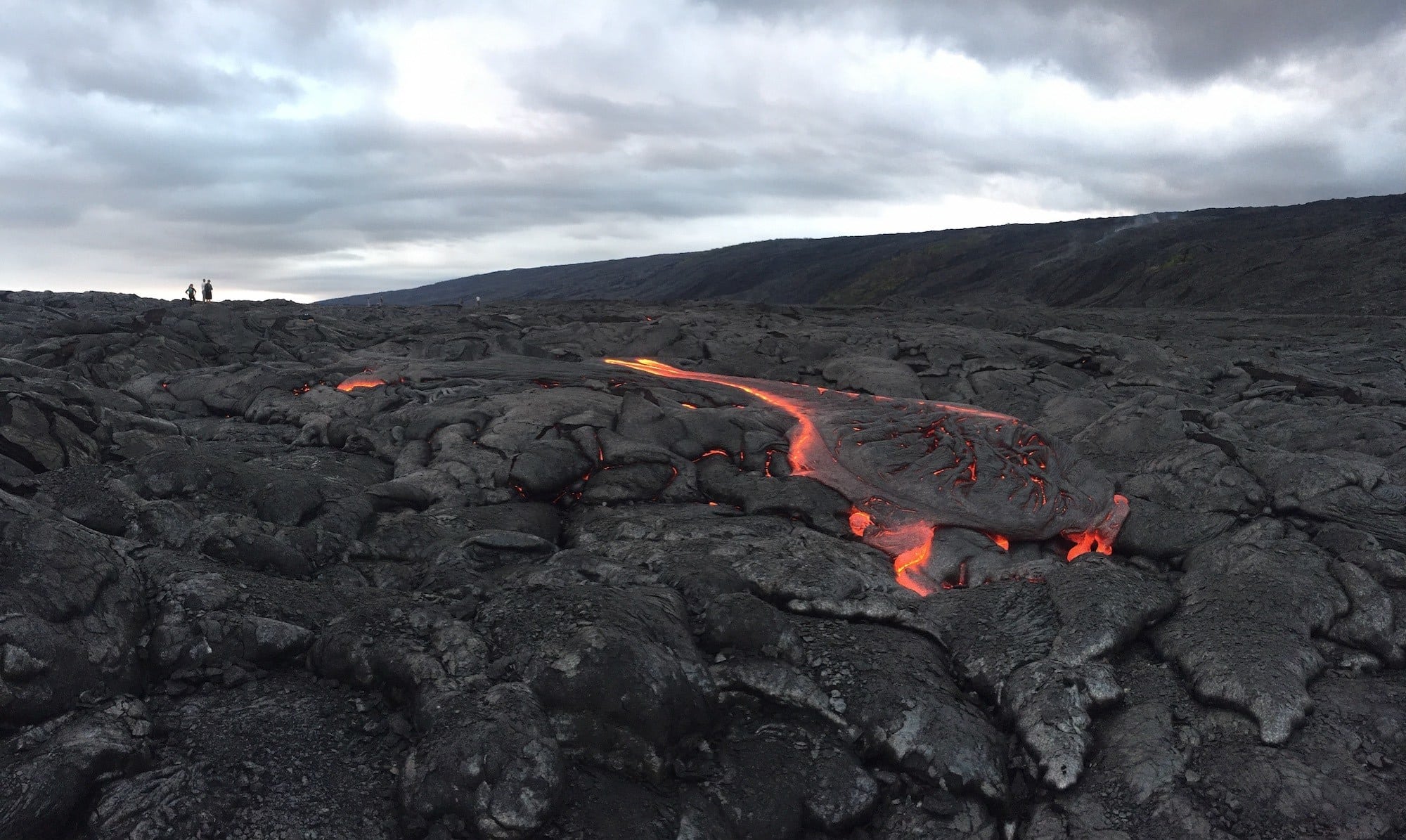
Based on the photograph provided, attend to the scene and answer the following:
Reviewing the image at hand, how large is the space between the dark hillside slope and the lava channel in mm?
36937

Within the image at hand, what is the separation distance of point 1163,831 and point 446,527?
9333 mm

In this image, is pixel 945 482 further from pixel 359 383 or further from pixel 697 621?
pixel 359 383

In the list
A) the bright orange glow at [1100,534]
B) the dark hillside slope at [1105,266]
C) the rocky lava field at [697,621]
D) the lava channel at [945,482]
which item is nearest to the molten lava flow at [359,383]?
the rocky lava field at [697,621]

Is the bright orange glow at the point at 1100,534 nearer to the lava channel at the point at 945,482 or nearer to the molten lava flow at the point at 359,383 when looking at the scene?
the lava channel at the point at 945,482

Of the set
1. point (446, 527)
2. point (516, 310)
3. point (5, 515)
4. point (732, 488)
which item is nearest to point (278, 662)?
point (5, 515)

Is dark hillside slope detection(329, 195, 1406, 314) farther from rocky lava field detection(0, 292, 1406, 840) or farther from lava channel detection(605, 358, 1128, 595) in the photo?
rocky lava field detection(0, 292, 1406, 840)

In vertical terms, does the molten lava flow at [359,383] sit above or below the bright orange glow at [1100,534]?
above

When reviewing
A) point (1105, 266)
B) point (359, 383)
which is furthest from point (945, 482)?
point (1105, 266)

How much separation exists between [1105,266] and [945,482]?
60450 millimetres

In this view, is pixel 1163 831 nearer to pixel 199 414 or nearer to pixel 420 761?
pixel 420 761

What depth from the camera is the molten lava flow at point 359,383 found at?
61.9 ft

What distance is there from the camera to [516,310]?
40094 mm

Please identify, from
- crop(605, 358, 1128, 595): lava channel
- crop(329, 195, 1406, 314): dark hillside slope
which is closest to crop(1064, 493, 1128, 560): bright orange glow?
crop(605, 358, 1128, 595): lava channel

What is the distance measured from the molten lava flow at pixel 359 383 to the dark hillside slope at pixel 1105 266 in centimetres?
4612
